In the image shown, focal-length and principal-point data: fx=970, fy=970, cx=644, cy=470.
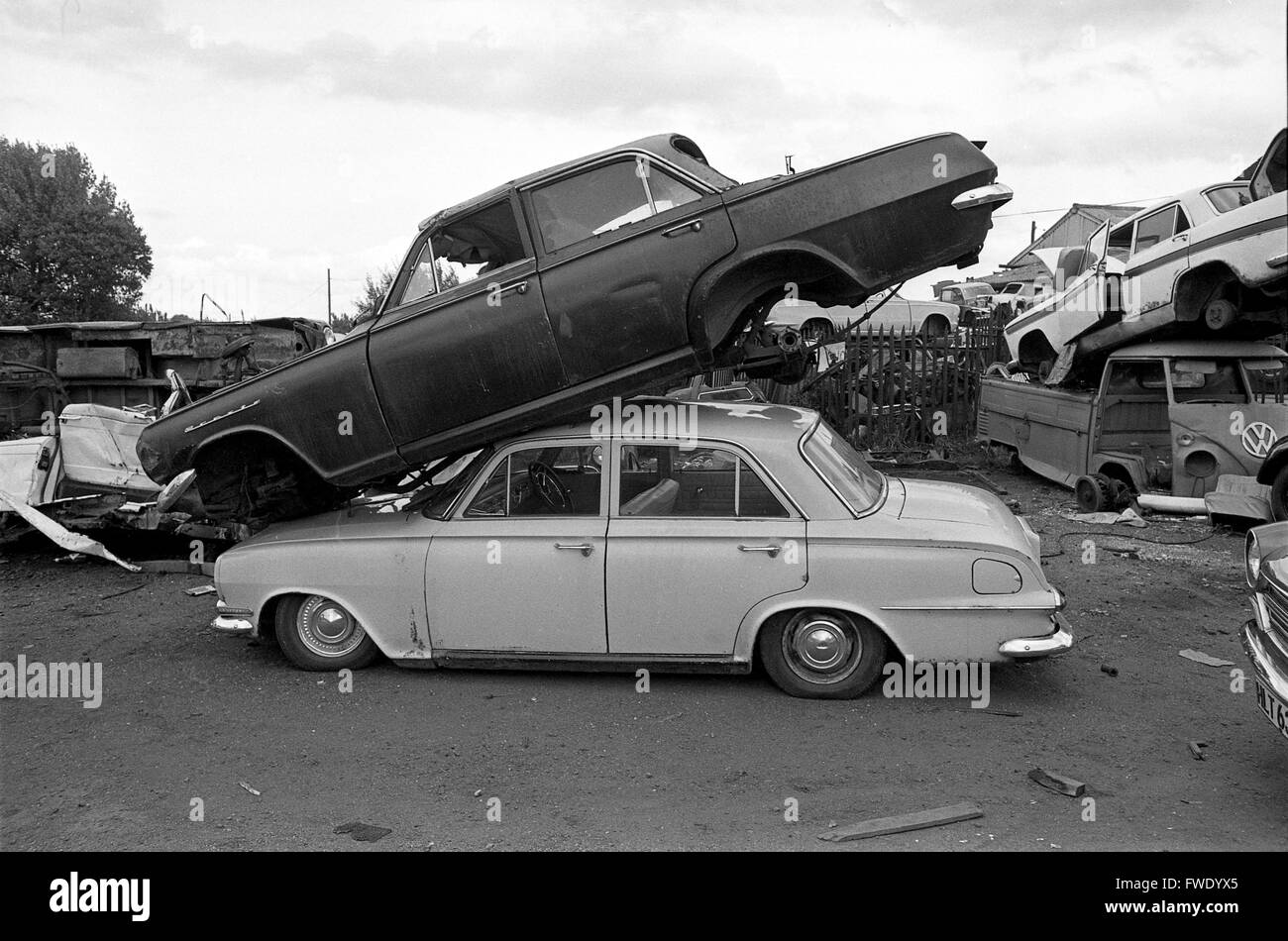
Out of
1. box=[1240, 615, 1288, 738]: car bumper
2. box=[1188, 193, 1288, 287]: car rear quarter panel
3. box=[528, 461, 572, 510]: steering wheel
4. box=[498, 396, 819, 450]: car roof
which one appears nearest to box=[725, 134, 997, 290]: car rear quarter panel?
box=[498, 396, 819, 450]: car roof

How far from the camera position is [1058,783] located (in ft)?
12.9

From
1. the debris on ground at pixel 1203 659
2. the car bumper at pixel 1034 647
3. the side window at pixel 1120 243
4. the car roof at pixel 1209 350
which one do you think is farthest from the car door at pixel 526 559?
the side window at pixel 1120 243

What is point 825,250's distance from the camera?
5.24 m

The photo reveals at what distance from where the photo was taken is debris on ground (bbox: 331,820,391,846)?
3660mm

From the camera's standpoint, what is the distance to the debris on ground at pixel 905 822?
358cm

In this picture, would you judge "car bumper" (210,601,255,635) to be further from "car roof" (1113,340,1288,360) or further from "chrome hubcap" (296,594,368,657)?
"car roof" (1113,340,1288,360)

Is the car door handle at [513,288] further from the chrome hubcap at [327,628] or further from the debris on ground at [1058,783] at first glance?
the debris on ground at [1058,783]

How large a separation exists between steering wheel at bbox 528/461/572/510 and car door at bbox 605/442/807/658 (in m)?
0.29

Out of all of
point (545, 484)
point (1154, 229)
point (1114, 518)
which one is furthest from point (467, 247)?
point (1154, 229)

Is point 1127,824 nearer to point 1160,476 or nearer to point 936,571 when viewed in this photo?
point 936,571

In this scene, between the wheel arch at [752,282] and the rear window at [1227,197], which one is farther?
the rear window at [1227,197]

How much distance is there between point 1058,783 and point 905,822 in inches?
29.5

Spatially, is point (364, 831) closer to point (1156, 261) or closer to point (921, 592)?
point (921, 592)

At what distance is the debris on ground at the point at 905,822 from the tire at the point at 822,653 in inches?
41.7
